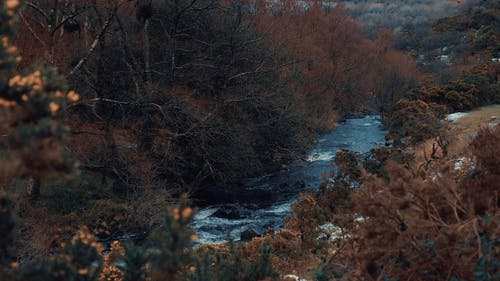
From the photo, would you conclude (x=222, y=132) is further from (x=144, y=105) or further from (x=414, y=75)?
(x=414, y=75)

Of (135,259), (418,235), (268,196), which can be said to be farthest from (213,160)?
(135,259)

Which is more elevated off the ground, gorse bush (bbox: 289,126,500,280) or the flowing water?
gorse bush (bbox: 289,126,500,280)

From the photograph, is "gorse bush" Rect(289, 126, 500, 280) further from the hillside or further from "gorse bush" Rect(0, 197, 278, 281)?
"gorse bush" Rect(0, 197, 278, 281)

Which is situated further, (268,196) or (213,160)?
(213,160)

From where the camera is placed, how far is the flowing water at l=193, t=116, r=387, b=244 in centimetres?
1351

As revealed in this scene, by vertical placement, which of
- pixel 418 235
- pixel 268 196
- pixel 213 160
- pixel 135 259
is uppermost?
pixel 135 259

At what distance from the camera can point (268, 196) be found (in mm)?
16641

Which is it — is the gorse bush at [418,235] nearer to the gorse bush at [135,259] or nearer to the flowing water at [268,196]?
the gorse bush at [135,259]

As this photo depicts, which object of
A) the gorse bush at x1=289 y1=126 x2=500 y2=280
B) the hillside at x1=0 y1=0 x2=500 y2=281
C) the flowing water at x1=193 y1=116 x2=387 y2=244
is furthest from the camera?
the flowing water at x1=193 y1=116 x2=387 y2=244

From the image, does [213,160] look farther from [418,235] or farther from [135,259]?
[135,259]

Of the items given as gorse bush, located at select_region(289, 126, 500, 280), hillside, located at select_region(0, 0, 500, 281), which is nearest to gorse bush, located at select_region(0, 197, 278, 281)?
hillside, located at select_region(0, 0, 500, 281)

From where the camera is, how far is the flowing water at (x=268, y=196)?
13508mm

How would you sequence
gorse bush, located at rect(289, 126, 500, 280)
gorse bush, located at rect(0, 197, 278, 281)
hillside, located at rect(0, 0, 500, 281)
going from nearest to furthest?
gorse bush, located at rect(0, 197, 278, 281)
hillside, located at rect(0, 0, 500, 281)
gorse bush, located at rect(289, 126, 500, 280)

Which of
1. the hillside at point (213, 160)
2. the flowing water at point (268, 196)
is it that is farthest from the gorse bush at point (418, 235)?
the flowing water at point (268, 196)
